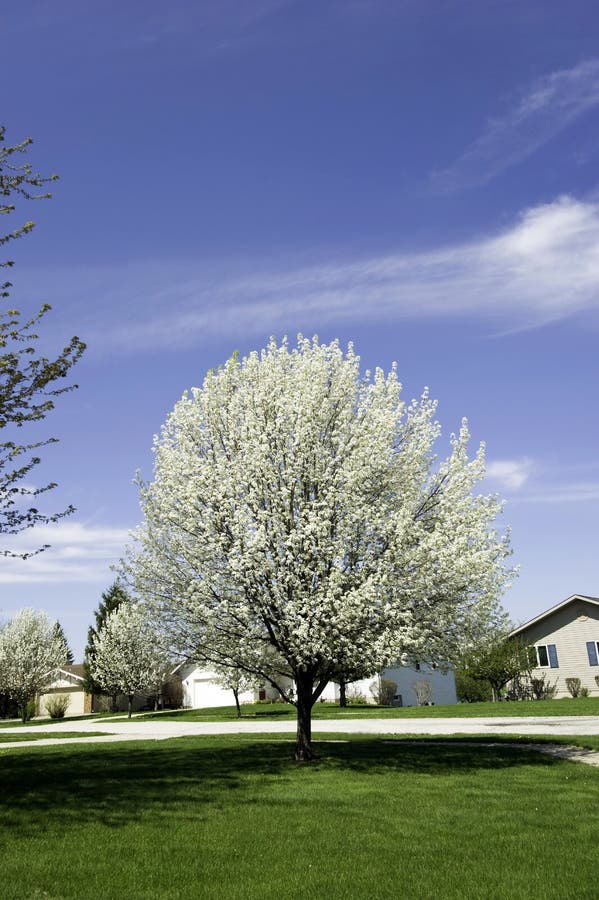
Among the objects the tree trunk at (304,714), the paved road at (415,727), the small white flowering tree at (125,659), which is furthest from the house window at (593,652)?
the tree trunk at (304,714)

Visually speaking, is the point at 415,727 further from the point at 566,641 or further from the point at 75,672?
the point at 75,672

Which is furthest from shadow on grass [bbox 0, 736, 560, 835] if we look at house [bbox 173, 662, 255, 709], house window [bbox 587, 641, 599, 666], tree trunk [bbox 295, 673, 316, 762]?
house [bbox 173, 662, 255, 709]

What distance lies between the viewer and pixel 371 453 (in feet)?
59.6

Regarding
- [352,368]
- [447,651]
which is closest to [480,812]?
[447,651]

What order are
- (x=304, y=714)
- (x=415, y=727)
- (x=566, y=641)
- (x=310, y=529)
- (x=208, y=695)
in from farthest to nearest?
(x=208, y=695) → (x=566, y=641) → (x=415, y=727) → (x=304, y=714) → (x=310, y=529)

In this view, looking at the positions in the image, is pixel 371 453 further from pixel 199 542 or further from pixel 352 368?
pixel 199 542

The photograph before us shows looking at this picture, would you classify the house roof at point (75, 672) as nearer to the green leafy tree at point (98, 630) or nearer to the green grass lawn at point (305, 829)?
the green leafy tree at point (98, 630)

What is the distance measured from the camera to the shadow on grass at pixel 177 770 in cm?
1284

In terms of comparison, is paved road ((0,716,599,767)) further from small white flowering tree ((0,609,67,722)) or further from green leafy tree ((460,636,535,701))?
small white flowering tree ((0,609,67,722))

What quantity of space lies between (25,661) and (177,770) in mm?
46862

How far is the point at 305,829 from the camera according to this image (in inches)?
444

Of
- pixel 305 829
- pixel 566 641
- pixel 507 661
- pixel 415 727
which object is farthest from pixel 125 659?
pixel 305 829

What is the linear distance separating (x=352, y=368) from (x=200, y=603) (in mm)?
7180

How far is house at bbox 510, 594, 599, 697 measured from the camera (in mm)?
47062
